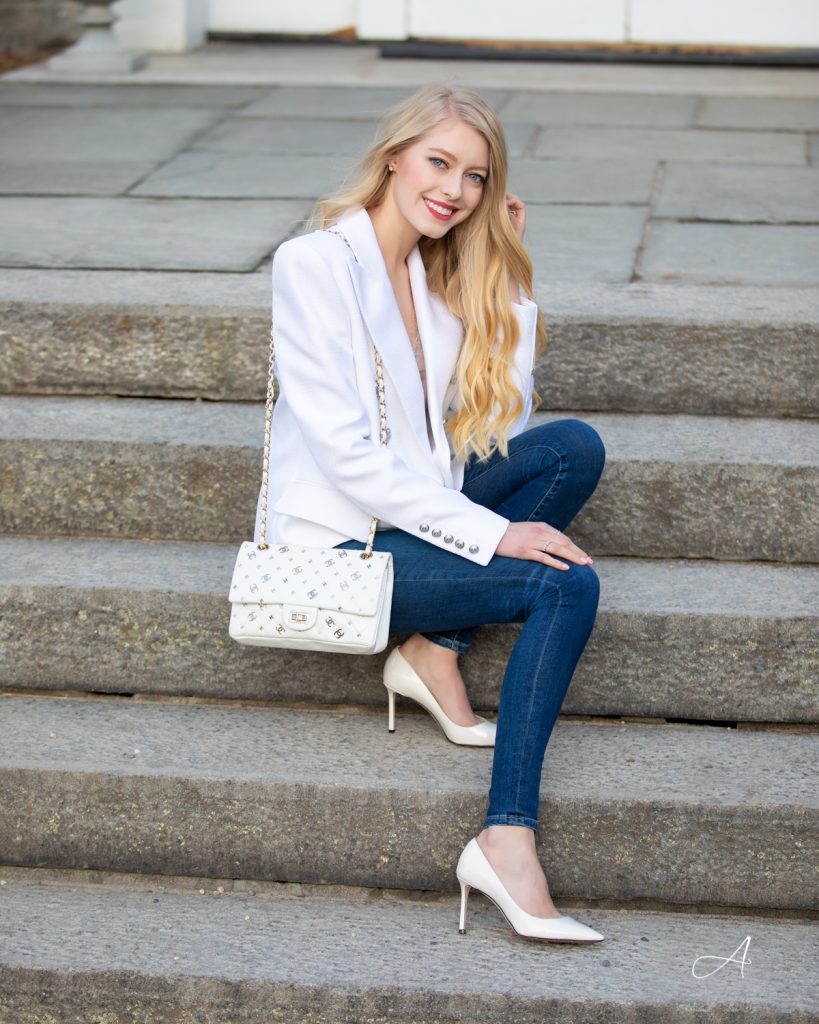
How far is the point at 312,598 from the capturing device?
266 cm

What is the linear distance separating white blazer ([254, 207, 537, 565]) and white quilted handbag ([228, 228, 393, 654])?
0.10 meters

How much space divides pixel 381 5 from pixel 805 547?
515 cm

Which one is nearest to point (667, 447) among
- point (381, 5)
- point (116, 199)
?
point (116, 199)

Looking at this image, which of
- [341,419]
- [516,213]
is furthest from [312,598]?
[516,213]

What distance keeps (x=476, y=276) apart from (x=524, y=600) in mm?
698

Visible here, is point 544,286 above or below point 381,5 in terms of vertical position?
below

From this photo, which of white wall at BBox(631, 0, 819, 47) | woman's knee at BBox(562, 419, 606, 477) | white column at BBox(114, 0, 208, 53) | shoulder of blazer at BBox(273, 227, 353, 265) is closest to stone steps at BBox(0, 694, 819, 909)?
woman's knee at BBox(562, 419, 606, 477)

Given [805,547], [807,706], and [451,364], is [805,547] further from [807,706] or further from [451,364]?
[451,364]

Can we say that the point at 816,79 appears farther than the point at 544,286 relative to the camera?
Yes

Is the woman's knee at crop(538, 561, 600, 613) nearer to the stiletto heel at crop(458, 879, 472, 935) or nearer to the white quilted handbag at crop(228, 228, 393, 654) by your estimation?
the white quilted handbag at crop(228, 228, 393, 654)

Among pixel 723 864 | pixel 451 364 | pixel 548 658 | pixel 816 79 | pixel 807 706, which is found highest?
pixel 816 79

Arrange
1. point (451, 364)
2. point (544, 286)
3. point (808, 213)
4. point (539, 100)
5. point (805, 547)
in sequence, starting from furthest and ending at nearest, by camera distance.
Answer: point (539, 100) < point (808, 213) < point (544, 286) < point (805, 547) < point (451, 364)

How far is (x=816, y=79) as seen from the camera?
22.7 ft

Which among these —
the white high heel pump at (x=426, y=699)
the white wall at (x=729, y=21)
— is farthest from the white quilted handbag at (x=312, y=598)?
the white wall at (x=729, y=21)
